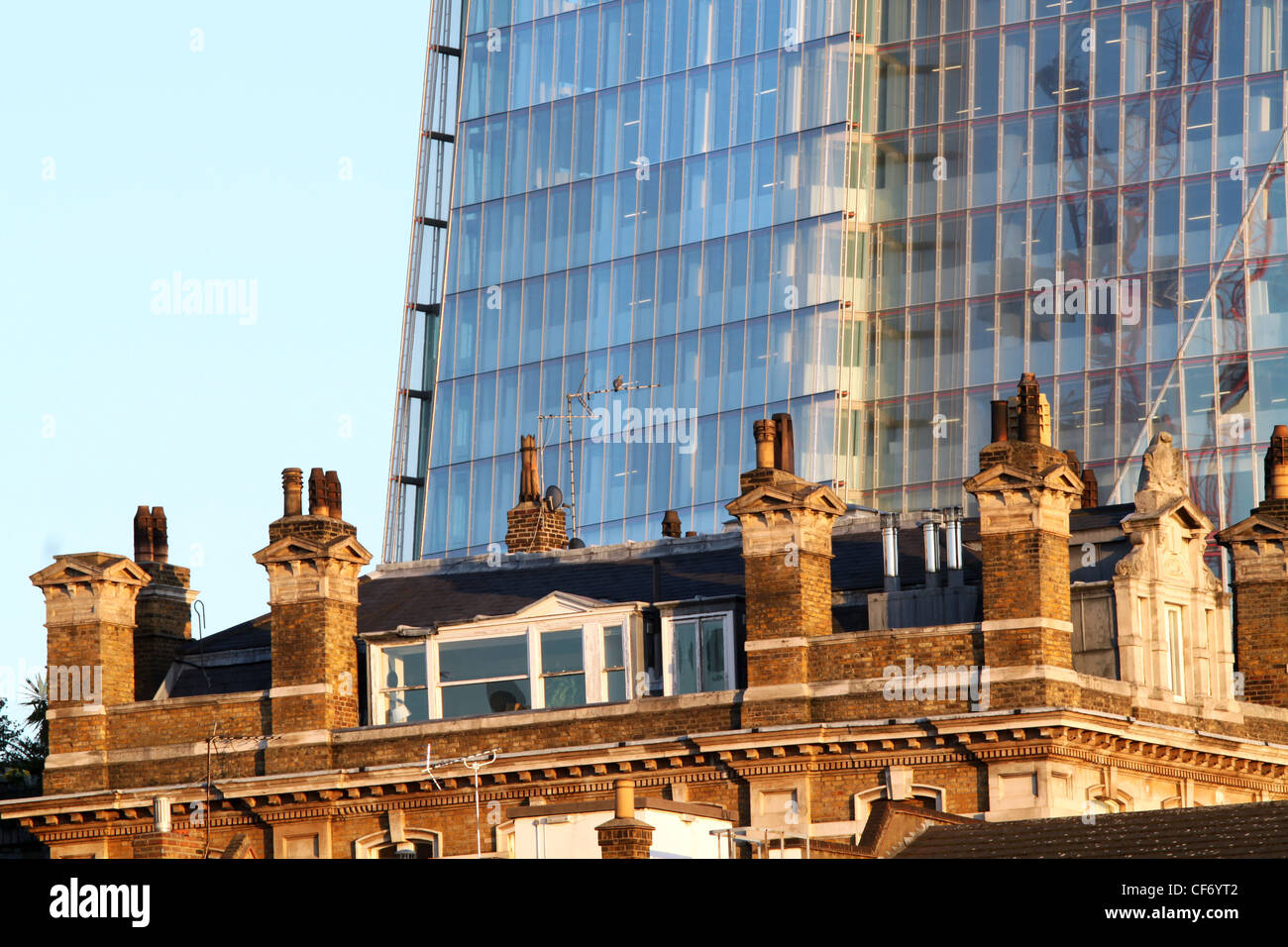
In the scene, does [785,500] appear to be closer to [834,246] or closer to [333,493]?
[333,493]

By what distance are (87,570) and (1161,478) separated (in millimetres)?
20744

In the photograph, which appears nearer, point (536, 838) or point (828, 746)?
point (536, 838)

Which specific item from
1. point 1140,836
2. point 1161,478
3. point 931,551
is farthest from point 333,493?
point 1140,836

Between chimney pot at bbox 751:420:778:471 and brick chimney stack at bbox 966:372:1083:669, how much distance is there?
418 centimetres

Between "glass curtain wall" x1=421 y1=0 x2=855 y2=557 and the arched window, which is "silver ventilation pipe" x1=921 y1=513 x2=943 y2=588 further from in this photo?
"glass curtain wall" x1=421 y1=0 x2=855 y2=557

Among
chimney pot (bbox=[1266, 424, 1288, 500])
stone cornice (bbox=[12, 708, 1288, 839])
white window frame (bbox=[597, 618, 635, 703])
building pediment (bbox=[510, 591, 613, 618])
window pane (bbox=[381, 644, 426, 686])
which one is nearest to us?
stone cornice (bbox=[12, 708, 1288, 839])

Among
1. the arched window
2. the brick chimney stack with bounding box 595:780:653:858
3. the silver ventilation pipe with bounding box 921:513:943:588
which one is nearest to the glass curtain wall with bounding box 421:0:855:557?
the silver ventilation pipe with bounding box 921:513:943:588

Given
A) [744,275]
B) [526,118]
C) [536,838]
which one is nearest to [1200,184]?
[744,275]

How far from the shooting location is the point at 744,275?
115 m

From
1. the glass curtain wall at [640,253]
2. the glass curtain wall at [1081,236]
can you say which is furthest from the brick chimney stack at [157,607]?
the glass curtain wall at [640,253]

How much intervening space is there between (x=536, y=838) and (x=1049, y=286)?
66291mm

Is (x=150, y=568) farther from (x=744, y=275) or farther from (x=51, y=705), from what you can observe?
(x=744, y=275)

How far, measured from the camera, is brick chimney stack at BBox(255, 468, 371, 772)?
54.2 meters

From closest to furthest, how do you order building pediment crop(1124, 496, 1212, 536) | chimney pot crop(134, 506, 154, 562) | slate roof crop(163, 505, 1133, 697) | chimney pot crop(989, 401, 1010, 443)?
building pediment crop(1124, 496, 1212, 536) → chimney pot crop(989, 401, 1010, 443) → slate roof crop(163, 505, 1133, 697) → chimney pot crop(134, 506, 154, 562)
